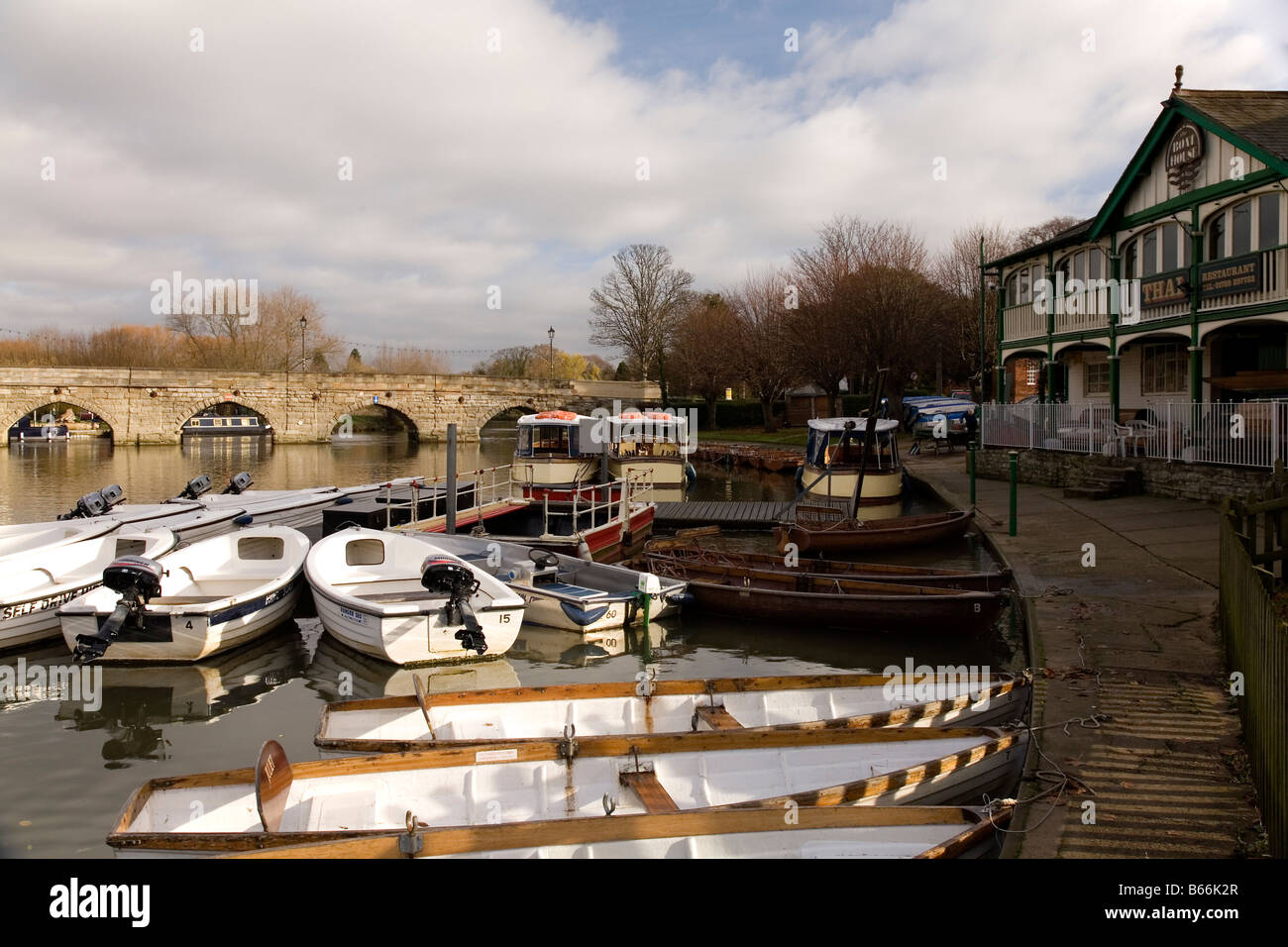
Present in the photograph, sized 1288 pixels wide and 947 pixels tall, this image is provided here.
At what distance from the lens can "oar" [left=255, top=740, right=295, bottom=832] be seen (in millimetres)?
5535

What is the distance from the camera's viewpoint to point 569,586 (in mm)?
13688

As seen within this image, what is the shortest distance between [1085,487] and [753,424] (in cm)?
4101

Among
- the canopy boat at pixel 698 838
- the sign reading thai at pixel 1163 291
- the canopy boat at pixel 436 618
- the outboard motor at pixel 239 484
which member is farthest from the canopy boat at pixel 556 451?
the canopy boat at pixel 698 838

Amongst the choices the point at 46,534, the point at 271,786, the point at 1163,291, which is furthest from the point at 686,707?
the point at 1163,291

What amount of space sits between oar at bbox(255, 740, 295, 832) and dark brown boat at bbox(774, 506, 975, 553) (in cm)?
1328

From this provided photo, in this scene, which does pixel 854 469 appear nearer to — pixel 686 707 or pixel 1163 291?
pixel 1163 291

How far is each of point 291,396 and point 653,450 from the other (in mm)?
38160

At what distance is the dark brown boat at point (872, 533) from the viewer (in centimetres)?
1869

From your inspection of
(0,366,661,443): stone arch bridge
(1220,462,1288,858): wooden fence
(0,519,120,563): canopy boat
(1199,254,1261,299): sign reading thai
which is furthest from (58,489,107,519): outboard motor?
(0,366,661,443): stone arch bridge

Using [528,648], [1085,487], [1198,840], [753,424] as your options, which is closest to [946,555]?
[1085,487]

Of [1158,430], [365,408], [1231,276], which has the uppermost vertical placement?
[1231,276]

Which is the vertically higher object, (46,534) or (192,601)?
(46,534)
